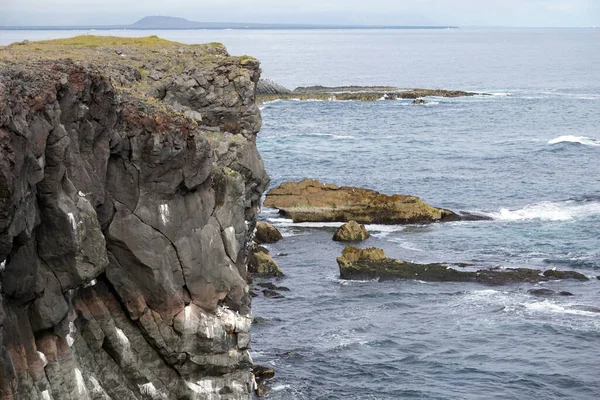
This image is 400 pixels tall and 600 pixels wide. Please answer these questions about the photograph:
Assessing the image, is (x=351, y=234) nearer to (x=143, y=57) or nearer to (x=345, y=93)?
(x=143, y=57)

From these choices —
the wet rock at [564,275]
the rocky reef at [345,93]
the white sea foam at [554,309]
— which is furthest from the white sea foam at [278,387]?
the rocky reef at [345,93]

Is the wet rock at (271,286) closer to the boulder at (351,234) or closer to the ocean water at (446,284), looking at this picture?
the ocean water at (446,284)

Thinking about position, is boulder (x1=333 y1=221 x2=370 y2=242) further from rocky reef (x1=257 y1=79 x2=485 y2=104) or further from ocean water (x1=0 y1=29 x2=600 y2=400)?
rocky reef (x1=257 y1=79 x2=485 y2=104)

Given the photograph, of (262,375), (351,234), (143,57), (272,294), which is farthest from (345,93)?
(262,375)

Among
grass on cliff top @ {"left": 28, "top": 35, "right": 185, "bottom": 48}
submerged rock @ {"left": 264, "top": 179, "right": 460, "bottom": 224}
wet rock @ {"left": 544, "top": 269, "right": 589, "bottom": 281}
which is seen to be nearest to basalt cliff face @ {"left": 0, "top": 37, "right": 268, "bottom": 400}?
grass on cliff top @ {"left": 28, "top": 35, "right": 185, "bottom": 48}

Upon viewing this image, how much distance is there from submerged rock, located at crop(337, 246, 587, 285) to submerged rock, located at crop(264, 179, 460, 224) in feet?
41.4

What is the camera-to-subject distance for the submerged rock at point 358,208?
229ft

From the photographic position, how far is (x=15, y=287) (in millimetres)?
20312

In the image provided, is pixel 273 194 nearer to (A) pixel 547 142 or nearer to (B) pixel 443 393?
(B) pixel 443 393

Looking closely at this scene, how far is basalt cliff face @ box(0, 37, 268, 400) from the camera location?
793 inches

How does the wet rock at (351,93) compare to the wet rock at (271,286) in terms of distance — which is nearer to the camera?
the wet rock at (271,286)

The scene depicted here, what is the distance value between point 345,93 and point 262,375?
130393mm

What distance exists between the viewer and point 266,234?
64125 mm

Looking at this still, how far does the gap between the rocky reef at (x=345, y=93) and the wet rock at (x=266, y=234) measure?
8707 cm
